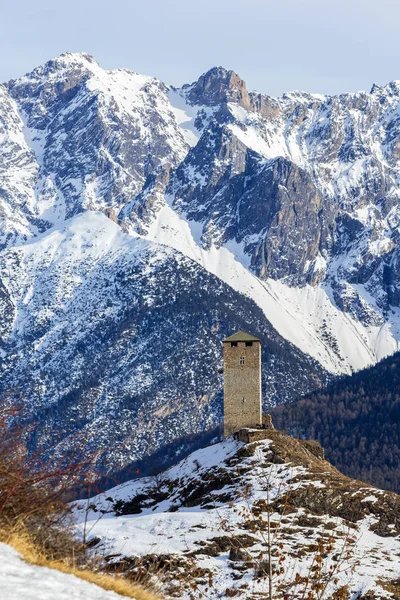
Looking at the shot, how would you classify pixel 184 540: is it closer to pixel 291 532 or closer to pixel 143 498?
pixel 291 532

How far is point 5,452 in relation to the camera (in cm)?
1664

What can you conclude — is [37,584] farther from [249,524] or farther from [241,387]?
[241,387]

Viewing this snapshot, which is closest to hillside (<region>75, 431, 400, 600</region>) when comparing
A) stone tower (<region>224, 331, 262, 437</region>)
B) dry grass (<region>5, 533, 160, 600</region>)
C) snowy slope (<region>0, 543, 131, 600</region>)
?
stone tower (<region>224, 331, 262, 437</region>)

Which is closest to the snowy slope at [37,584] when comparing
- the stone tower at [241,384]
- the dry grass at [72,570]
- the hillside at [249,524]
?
the dry grass at [72,570]

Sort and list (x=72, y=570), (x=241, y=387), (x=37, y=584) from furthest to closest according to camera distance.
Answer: (x=241, y=387) → (x=72, y=570) → (x=37, y=584)

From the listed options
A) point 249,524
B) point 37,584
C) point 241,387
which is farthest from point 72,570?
point 241,387

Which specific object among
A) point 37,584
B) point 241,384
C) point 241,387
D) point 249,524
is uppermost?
point 241,384

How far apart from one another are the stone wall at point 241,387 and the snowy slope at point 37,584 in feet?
255

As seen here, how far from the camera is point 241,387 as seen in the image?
94.0 meters

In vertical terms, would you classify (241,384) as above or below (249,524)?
above

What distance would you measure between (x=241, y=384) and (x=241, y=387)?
306 mm

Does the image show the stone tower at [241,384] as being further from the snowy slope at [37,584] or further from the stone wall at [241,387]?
the snowy slope at [37,584]

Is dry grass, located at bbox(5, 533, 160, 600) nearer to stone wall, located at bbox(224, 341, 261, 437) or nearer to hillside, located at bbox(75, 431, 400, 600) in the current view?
hillside, located at bbox(75, 431, 400, 600)

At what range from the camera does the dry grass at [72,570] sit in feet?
52.7
